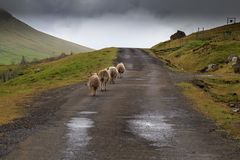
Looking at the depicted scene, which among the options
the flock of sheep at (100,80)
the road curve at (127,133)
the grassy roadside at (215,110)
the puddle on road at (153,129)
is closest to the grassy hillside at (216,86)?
the grassy roadside at (215,110)

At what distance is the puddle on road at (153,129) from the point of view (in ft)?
65.5

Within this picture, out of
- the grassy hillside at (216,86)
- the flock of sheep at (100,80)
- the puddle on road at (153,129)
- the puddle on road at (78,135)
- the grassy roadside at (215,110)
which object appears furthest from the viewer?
the flock of sheep at (100,80)

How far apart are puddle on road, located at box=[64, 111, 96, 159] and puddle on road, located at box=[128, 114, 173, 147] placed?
2.07 metres

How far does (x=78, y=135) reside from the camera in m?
20.7

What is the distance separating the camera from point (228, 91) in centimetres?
4362

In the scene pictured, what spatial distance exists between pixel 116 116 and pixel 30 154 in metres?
9.34

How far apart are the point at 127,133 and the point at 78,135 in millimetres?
2068

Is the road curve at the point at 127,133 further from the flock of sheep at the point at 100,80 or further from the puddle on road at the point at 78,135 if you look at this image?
the flock of sheep at the point at 100,80

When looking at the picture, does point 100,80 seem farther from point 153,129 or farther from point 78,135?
point 78,135

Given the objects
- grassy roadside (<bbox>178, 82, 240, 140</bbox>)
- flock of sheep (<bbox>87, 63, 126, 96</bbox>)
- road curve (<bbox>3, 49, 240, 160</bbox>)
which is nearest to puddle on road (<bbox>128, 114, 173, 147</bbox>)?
road curve (<bbox>3, 49, 240, 160</bbox>)

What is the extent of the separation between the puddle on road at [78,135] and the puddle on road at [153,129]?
6.78 feet

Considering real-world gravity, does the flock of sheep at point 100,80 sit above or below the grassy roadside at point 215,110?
above

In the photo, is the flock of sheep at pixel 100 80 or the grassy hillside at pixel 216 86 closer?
the grassy hillside at pixel 216 86

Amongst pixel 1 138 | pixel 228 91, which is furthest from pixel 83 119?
pixel 228 91
